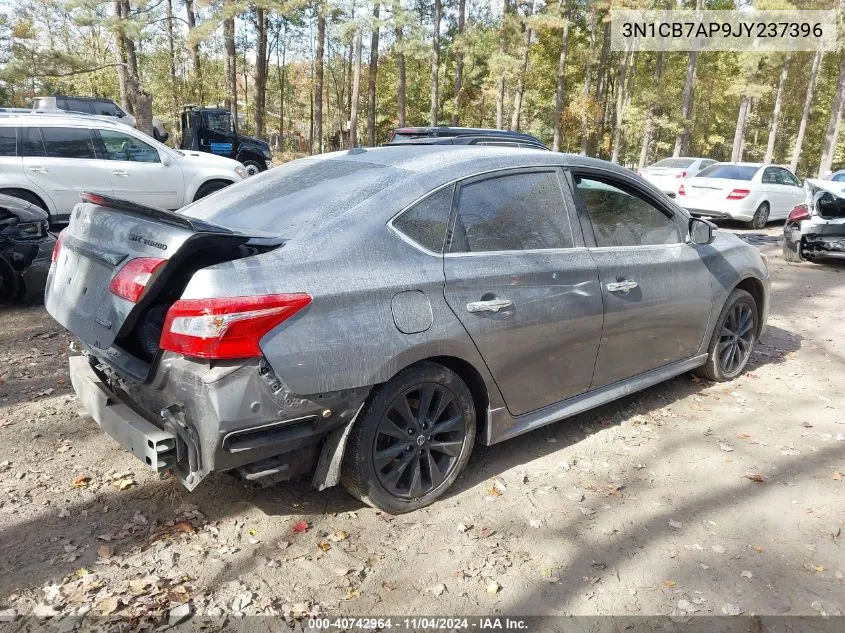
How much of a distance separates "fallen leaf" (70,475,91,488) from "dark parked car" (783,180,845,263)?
419 inches

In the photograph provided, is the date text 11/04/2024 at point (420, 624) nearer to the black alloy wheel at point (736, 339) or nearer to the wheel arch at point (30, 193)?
the black alloy wheel at point (736, 339)

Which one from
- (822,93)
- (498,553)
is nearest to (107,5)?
(498,553)

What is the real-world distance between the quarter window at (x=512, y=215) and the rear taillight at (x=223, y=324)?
40.6 inches

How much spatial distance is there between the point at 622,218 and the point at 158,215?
8.94 ft

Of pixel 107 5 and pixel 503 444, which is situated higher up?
pixel 107 5

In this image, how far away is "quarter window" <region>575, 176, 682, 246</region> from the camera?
12.2ft

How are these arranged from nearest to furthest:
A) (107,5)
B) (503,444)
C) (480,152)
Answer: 1. (480,152)
2. (503,444)
3. (107,5)

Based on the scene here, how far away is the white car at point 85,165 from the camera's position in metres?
8.98

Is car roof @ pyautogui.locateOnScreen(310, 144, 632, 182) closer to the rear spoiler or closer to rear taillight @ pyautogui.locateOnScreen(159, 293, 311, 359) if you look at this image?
the rear spoiler

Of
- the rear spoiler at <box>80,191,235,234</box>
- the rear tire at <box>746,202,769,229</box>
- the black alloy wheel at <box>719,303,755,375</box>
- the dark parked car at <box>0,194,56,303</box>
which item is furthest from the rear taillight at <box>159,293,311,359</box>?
the rear tire at <box>746,202,769,229</box>

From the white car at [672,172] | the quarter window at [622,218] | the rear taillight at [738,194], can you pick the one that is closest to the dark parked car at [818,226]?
the rear taillight at [738,194]

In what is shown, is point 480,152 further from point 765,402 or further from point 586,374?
point 765,402

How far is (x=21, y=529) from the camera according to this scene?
284 cm

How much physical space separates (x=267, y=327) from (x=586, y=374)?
6.60ft
